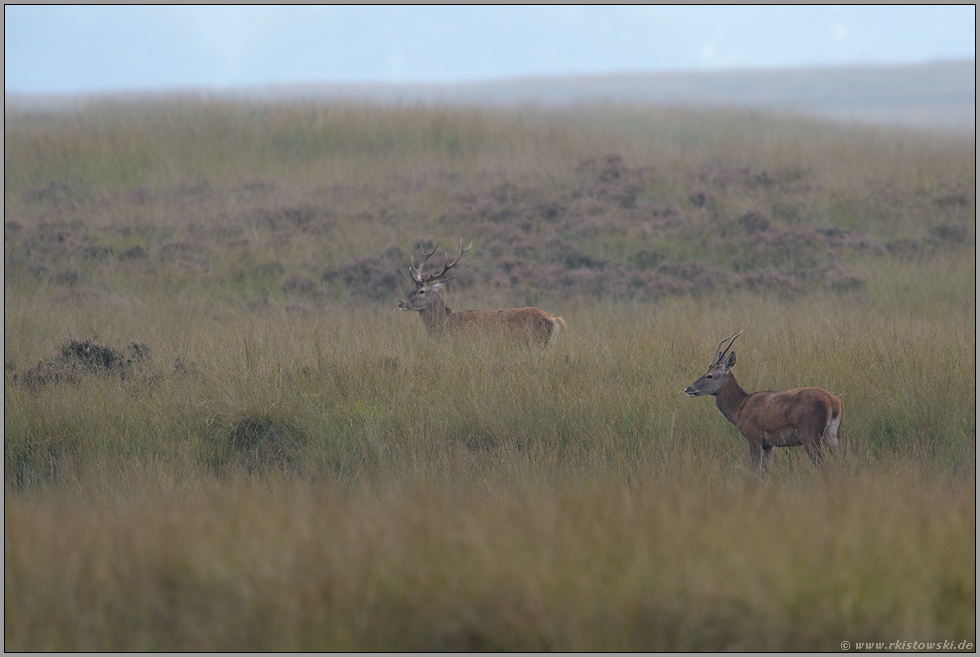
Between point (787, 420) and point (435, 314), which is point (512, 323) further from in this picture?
point (787, 420)

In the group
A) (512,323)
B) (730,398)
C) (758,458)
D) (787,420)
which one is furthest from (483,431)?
(512,323)

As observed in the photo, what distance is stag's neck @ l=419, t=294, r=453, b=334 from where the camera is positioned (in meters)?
Answer: 9.59

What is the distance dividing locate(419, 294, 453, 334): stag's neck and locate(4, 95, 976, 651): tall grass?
0.81 ft

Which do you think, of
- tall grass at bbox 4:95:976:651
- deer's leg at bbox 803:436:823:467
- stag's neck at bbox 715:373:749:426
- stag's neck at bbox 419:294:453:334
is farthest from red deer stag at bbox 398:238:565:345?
deer's leg at bbox 803:436:823:467

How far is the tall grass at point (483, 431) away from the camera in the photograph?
3.25 m

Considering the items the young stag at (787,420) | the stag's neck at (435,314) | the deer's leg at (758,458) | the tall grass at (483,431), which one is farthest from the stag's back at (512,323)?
the deer's leg at (758,458)

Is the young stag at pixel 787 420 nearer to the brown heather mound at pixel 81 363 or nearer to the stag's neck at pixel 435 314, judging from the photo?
the stag's neck at pixel 435 314

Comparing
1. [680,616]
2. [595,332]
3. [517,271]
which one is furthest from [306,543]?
[517,271]

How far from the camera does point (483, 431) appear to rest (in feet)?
20.2

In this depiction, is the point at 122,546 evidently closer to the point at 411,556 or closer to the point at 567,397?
the point at 411,556

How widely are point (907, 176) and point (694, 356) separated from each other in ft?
42.5

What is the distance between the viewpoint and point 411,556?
3.53 metres

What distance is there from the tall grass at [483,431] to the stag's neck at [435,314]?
0.81 feet

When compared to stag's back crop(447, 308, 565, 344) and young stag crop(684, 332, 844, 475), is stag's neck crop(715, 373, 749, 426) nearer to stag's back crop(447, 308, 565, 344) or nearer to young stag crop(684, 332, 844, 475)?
young stag crop(684, 332, 844, 475)
